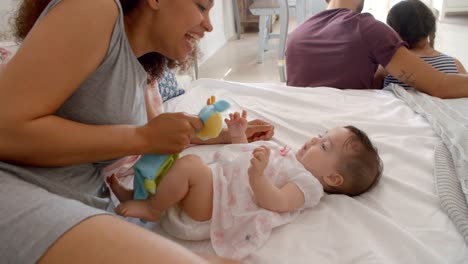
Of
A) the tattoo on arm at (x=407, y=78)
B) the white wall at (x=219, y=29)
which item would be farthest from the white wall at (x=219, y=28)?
the tattoo on arm at (x=407, y=78)

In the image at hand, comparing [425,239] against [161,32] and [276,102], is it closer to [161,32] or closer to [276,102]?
[161,32]

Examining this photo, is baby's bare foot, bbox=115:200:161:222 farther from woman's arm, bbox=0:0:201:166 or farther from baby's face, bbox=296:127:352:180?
baby's face, bbox=296:127:352:180

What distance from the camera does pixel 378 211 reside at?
2.92 feet

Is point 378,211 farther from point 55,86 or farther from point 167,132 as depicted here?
point 55,86

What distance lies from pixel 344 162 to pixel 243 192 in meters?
0.28

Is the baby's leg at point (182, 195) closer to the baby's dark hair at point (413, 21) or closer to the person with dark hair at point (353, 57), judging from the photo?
the person with dark hair at point (353, 57)

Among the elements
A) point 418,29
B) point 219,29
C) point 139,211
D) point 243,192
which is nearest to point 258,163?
point 243,192

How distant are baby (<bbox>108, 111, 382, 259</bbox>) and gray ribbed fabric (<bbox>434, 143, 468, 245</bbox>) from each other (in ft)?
0.51

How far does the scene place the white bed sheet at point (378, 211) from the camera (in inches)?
30.1

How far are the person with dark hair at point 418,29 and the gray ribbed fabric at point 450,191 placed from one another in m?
0.71

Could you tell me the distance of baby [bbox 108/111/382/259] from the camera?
2.76 feet

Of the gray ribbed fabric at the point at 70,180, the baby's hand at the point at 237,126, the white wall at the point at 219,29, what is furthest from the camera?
the white wall at the point at 219,29

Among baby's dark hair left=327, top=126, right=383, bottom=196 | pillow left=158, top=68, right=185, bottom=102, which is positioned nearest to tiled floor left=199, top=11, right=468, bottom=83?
pillow left=158, top=68, right=185, bottom=102

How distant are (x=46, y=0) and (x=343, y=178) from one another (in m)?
0.80
